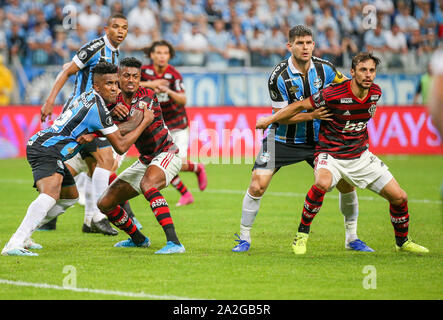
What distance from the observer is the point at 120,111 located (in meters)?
8.01

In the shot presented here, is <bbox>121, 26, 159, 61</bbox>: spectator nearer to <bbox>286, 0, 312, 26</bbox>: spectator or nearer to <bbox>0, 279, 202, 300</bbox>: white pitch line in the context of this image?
<bbox>286, 0, 312, 26</bbox>: spectator

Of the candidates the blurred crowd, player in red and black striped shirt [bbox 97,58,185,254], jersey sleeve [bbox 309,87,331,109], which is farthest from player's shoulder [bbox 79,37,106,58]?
the blurred crowd

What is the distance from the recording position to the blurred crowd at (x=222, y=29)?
2017 centimetres

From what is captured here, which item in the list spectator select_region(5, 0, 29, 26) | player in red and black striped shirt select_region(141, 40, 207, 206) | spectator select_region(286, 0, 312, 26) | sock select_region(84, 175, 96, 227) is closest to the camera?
sock select_region(84, 175, 96, 227)

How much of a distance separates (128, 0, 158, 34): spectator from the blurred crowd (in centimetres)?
3

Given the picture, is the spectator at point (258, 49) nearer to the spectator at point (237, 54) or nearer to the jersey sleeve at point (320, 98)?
the spectator at point (237, 54)

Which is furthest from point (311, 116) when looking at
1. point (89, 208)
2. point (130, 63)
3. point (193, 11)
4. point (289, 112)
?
point (193, 11)

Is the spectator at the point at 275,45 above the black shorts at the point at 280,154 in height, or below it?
above

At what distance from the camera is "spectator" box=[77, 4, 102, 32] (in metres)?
20.3

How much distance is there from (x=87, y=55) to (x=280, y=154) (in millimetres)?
3075

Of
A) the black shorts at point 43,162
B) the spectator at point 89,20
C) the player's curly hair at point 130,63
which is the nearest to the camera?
the black shorts at point 43,162

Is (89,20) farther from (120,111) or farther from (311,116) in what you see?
(311,116)

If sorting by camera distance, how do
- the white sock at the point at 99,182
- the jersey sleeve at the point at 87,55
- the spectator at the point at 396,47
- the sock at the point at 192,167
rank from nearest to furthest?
the white sock at the point at 99,182 → the jersey sleeve at the point at 87,55 → the sock at the point at 192,167 → the spectator at the point at 396,47

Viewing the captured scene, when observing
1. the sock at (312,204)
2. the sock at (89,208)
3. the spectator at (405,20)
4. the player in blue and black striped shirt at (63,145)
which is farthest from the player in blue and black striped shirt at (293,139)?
the spectator at (405,20)
